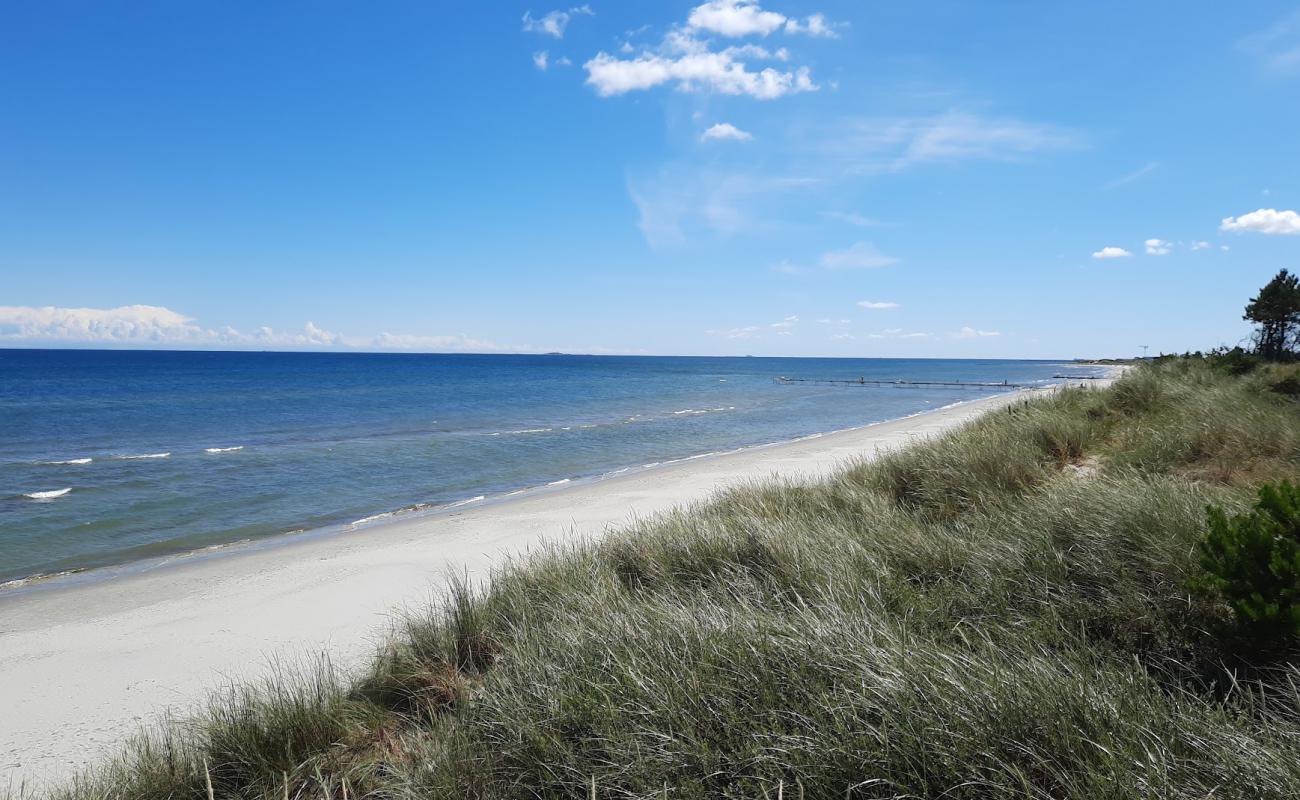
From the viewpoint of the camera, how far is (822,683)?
113 inches

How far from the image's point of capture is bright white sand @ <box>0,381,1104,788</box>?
550 centimetres

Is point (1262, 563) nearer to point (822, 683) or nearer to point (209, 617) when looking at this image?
point (822, 683)

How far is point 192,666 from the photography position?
643cm

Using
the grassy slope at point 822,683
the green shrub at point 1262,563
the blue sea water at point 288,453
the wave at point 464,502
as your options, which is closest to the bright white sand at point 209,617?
the wave at point 464,502

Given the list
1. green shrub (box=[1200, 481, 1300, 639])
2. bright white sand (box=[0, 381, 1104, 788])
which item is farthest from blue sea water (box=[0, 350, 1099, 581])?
green shrub (box=[1200, 481, 1300, 639])

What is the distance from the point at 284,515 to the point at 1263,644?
51.7 ft

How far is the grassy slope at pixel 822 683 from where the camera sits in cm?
235

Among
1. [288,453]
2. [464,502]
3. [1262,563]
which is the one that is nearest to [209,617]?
[464,502]

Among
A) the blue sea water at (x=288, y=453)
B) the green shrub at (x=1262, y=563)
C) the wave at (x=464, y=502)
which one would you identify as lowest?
the wave at (x=464, y=502)

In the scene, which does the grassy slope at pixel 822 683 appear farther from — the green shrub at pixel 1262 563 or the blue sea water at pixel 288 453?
the blue sea water at pixel 288 453

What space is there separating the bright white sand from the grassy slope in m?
1.46

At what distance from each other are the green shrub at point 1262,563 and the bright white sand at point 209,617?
6.33 meters

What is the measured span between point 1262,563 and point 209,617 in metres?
9.71

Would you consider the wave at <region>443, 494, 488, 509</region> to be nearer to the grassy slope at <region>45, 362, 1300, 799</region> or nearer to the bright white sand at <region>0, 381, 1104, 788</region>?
the bright white sand at <region>0, 381, 1104, 788</region>
